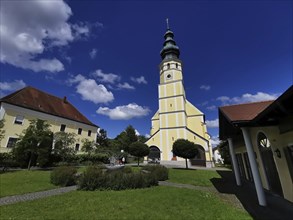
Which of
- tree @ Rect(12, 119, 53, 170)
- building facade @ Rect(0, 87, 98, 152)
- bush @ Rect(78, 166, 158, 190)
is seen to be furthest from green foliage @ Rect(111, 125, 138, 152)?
bush @ Rect(78, 166, 158, 190)

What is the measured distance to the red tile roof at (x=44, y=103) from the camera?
22770 millimetres

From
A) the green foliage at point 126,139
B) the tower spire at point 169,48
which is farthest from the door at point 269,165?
the green foliage at point 126,139

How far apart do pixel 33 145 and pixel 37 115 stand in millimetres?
9816

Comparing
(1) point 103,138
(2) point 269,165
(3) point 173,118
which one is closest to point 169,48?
(3) point 173,118

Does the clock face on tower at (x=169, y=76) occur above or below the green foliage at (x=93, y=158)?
above

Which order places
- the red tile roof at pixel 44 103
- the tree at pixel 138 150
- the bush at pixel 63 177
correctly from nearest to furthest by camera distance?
the bush at pixel 63 177
the tree at pixel 138 150
the red tile roof at pixel 44 103

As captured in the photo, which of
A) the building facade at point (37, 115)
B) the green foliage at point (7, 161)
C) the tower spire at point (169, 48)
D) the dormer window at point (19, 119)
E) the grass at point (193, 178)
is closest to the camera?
the grass at point (193, 178)

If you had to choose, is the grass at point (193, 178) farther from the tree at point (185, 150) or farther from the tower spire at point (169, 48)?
the tower spire at point (169, 48)

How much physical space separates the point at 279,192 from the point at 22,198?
11483 millimetres

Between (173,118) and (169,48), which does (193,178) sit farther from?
(169,48)

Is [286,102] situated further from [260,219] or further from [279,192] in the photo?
[279,192]

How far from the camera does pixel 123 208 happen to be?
5555mm

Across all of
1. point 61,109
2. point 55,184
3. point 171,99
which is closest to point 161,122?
point 171,99

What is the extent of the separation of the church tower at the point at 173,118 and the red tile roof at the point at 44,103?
15.2 m
